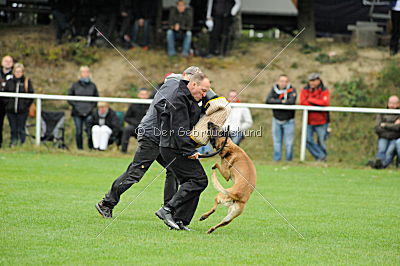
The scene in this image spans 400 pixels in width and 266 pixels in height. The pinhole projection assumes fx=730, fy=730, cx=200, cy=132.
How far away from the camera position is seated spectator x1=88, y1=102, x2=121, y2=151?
16.2 m

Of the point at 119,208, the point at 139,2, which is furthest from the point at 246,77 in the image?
the point at 119,208

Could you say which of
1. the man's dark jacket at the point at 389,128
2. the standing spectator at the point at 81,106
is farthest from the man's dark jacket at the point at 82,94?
the man's dark jacket at the point at 389,128

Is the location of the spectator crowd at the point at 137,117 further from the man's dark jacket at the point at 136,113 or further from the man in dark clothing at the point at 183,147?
the man in dark clothing at the point at 183,147

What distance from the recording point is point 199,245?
730 cm

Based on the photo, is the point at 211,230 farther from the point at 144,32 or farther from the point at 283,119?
the point at 144,32

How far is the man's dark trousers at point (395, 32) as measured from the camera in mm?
20547

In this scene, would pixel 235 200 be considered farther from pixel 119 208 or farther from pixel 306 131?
pixel 306 131

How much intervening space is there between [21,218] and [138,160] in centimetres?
151

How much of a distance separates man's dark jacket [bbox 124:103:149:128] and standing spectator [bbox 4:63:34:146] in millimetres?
2213

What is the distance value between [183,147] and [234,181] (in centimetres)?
81

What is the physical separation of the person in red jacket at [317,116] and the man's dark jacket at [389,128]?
3.88ft

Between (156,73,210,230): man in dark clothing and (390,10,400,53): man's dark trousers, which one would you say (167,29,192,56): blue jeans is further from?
(156,73,210,230): man in dark clothing

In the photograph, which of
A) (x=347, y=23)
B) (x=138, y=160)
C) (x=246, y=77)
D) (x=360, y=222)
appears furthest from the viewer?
(x=347, y=23)

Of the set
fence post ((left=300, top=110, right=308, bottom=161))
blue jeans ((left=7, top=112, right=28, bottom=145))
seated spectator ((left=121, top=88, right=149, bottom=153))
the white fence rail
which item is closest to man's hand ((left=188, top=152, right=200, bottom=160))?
the white fence rail
